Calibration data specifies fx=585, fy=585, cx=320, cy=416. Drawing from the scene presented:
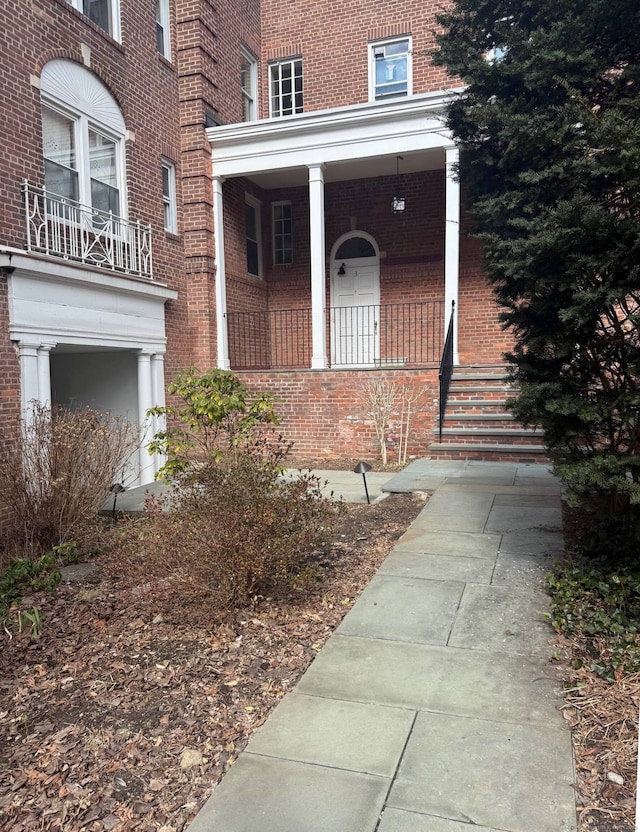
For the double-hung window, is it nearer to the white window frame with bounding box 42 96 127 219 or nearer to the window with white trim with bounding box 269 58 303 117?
the white window frame with bounding box 42 96 127 219

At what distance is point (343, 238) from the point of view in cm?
1365

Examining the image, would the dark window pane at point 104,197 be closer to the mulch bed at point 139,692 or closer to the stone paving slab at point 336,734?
the mulch bed at point 139,692

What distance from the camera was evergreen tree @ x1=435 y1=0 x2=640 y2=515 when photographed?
319 centimetres

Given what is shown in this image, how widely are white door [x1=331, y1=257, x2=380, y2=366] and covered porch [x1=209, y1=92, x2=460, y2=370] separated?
25 millimetres

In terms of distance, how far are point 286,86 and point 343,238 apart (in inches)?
159

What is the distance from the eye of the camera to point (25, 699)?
9.78ft

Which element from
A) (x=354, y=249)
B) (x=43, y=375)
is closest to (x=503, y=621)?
(x=43, y=375)

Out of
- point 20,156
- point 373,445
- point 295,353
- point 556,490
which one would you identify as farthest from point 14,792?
point 295,353

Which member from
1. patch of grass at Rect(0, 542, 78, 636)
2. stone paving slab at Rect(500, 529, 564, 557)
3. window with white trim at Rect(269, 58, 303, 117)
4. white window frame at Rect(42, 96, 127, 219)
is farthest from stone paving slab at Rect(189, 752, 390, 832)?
window with white trim at Rect(269, 58, 303, 117)

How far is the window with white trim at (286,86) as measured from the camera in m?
13.9

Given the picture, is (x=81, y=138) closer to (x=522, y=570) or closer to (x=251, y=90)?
(x=251, y=90)

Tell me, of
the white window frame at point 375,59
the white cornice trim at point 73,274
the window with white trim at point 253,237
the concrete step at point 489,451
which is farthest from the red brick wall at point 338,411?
the white window frame at point 375,59

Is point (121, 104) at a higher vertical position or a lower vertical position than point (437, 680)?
higher

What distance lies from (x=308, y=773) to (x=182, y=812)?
0.47 metres
